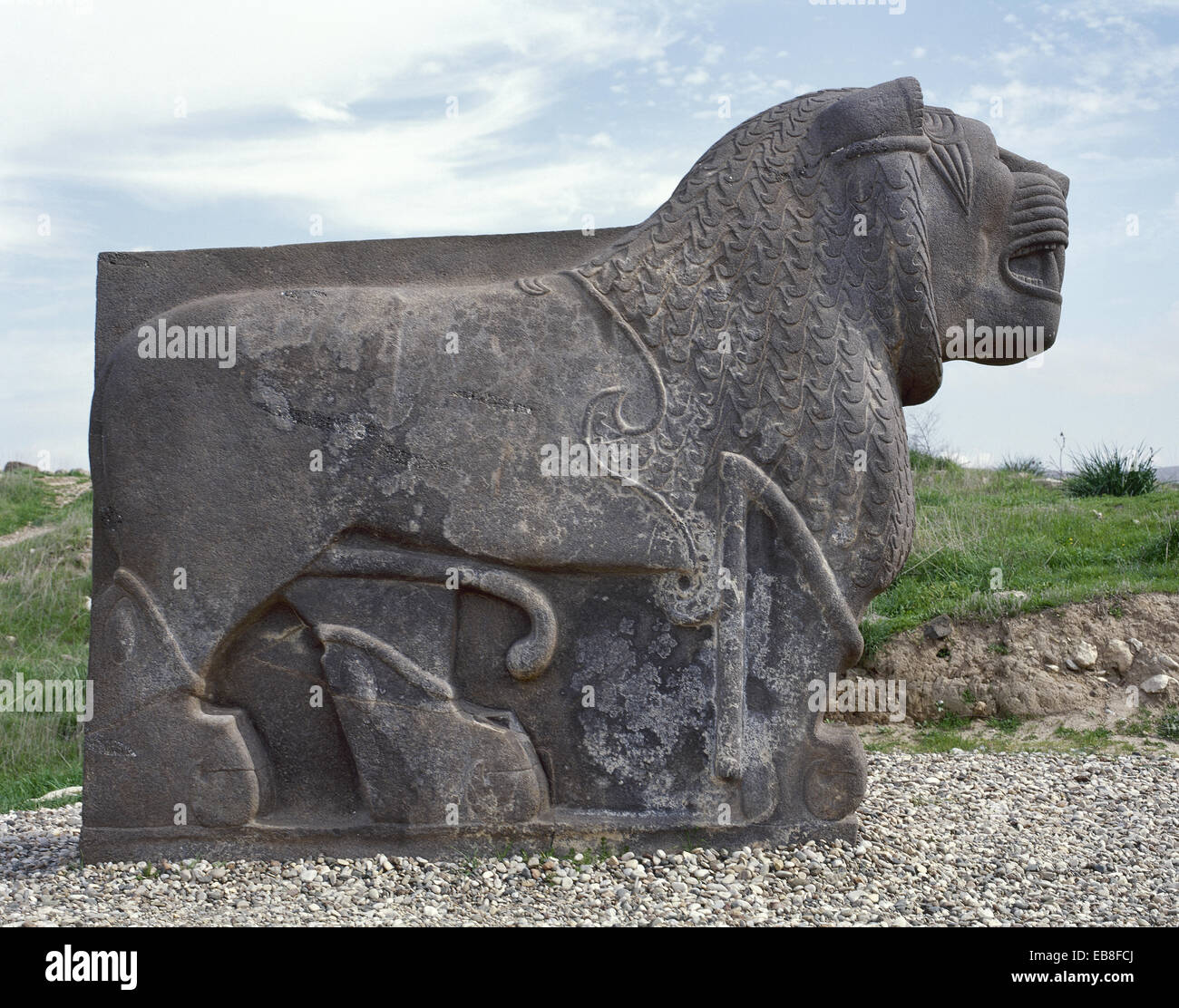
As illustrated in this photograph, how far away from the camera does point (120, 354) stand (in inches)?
162

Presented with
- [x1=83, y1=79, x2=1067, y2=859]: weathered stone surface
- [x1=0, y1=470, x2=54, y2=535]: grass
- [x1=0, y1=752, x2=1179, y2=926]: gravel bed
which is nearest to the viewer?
[x1=0, y1=752, x2=1179, y2=926]: gravel bed

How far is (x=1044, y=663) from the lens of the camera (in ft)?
21.9

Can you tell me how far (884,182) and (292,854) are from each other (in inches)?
125

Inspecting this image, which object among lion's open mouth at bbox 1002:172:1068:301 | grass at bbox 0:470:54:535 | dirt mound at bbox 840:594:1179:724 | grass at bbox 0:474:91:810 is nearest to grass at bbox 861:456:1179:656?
dirt mound at bbox 840:594:1179:724

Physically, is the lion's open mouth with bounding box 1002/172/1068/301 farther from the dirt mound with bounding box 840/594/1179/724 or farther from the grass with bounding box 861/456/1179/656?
the dirt mound with bounding box 840/594/1179/724

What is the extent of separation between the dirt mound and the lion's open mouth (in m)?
3.07

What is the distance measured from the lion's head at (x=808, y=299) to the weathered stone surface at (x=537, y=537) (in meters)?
0.01

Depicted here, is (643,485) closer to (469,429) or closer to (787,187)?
(469,429)

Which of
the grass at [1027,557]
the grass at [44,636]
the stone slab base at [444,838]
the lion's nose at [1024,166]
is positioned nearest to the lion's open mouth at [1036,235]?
the lion's nose at [1024,166]

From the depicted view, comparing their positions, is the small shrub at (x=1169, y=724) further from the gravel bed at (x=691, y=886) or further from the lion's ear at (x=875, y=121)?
the lion's ear at (x=875, y=121)

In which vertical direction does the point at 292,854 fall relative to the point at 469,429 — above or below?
below

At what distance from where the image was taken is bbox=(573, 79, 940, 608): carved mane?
3.89 metres

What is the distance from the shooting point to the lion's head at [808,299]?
3.90 m

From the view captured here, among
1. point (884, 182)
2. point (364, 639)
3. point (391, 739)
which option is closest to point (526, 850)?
point (391, 739)
